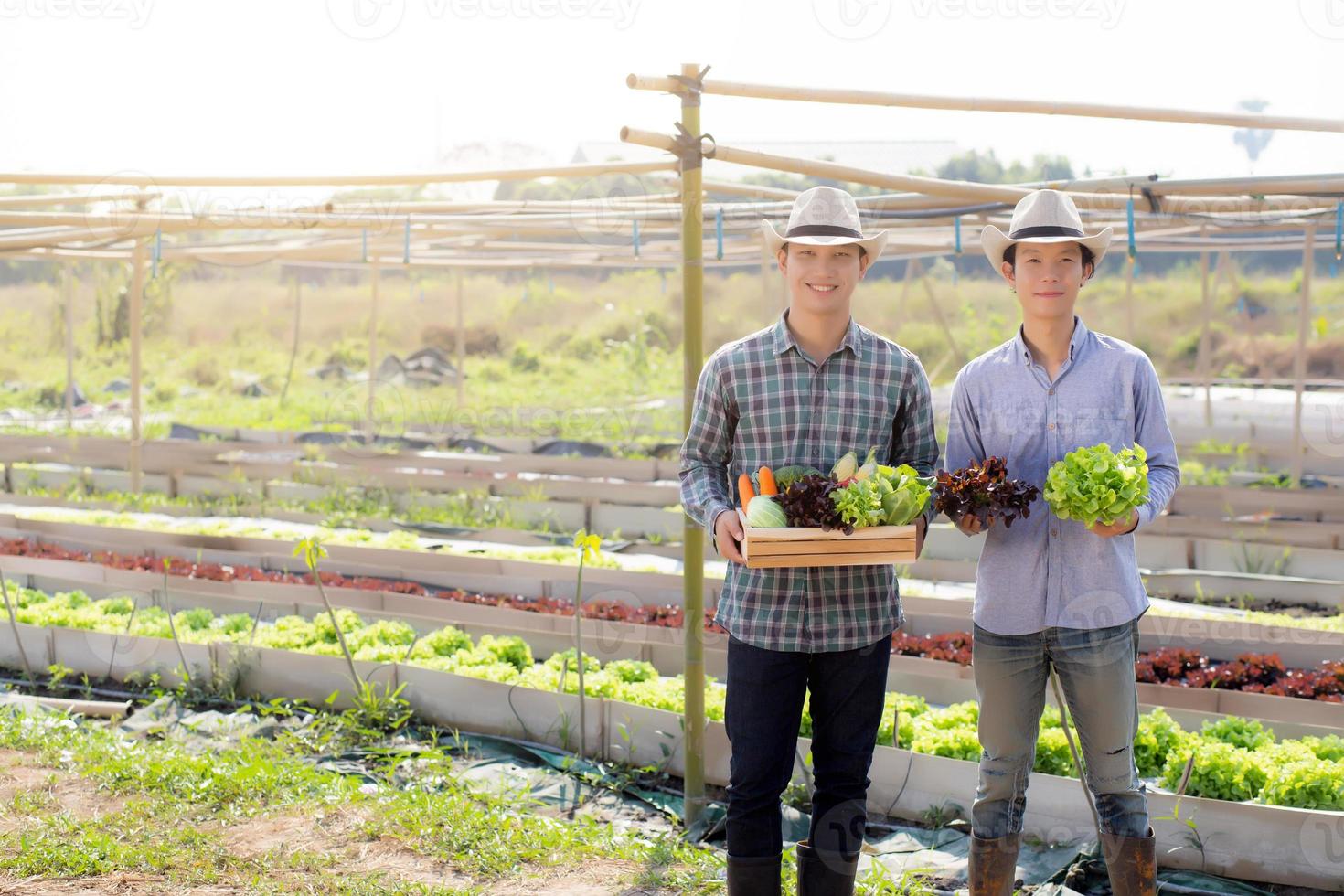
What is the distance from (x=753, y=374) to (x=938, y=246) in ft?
26.1

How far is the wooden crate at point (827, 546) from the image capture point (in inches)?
103

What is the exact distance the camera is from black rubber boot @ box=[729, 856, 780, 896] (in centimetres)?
286

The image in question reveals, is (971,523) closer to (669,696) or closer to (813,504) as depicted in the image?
(813,504)

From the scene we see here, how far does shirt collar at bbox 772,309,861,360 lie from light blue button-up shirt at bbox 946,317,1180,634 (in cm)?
27

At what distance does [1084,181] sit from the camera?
516 cm

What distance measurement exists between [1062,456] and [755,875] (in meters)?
1.23

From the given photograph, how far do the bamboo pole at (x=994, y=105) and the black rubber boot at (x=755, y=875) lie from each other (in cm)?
222

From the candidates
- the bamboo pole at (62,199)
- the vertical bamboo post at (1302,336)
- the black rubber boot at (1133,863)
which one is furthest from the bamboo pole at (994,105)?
the vertical bamboo post at (1302,336)

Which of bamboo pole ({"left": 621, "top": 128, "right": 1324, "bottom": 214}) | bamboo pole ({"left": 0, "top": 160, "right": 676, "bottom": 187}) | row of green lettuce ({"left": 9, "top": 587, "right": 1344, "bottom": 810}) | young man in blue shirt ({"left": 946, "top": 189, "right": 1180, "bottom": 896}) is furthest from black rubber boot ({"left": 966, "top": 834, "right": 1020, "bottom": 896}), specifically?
bamboo pole ({"left": 0, "top": 160, "right": 676, "bottom": 187})

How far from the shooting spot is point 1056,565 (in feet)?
8.89

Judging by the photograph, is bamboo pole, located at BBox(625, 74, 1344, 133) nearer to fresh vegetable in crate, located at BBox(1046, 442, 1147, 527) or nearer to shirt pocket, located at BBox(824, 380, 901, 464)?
shirt pocket, located at BBox(824, 380, 901, 464)

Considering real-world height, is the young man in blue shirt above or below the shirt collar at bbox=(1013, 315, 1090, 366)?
below

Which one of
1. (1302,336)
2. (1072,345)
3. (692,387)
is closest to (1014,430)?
(1072,345)

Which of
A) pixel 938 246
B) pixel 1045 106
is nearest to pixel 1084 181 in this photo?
pixel 1045 106
